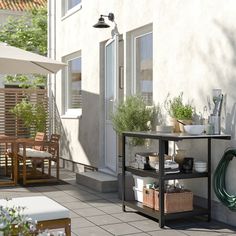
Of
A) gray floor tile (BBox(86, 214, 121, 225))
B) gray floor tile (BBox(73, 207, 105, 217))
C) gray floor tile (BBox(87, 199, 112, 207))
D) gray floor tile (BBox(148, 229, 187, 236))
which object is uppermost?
→ gray floor tile (BBox(87, 199, 112, 207))

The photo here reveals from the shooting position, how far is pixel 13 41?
1773 centimetres

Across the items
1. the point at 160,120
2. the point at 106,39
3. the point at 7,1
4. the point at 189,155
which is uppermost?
the point at 7,1

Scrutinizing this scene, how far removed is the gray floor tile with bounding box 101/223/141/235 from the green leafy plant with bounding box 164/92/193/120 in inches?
62.8

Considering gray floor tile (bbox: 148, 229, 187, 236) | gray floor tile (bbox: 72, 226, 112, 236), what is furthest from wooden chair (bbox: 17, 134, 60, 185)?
gray floor tile (bbox: 148, 229, 187, 236)

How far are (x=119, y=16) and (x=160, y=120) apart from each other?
2412 mm

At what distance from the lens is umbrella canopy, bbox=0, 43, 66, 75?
610 centimetres

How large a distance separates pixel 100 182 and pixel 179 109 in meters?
2.39

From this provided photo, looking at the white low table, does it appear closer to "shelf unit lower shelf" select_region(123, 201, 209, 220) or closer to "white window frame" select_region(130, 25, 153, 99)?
"shelf unit lower shelf" select_region(123, 201, 209, 220)

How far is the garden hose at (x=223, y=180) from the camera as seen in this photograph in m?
5.32

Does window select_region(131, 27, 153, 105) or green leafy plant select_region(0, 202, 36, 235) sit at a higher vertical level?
window select_region(131, 27, 153, 105)

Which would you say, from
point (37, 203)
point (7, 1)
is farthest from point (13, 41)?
point (37, 203)

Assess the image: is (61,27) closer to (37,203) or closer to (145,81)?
(145,81)

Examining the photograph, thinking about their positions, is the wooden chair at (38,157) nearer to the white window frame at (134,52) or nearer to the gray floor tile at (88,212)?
the white window frame at (134,52)

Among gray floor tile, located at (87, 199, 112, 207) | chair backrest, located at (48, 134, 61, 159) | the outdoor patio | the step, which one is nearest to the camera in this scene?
the outdoor patio
